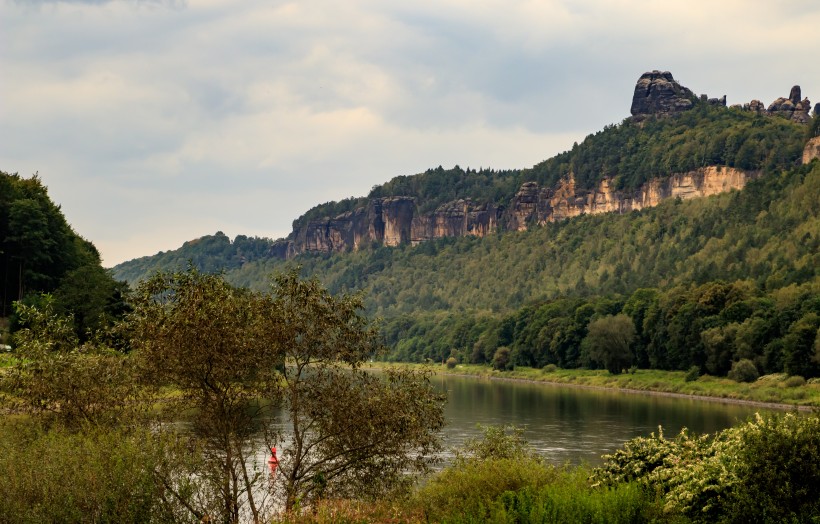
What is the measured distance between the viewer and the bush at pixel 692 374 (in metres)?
121

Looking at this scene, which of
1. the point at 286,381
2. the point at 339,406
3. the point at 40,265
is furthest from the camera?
the point at 40,265

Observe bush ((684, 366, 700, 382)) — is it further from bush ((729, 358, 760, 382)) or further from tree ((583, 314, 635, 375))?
tree ((583, 314, 635, 375))

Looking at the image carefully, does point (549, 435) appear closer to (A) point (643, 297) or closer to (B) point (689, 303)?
(B) point (689, 303)

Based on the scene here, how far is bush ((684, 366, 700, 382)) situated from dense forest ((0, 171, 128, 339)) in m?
72.6

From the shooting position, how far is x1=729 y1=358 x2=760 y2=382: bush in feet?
364

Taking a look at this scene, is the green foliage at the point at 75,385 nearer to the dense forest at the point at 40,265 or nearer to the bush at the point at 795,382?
the dense forest at the point at 40,265

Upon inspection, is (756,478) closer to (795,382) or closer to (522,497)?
(522,497)

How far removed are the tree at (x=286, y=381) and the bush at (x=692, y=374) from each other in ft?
322

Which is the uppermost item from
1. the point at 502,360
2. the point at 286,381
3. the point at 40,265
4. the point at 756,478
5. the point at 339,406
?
the point at 40,265

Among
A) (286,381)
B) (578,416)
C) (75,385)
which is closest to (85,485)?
(75,385)

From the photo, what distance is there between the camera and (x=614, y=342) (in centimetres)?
13912

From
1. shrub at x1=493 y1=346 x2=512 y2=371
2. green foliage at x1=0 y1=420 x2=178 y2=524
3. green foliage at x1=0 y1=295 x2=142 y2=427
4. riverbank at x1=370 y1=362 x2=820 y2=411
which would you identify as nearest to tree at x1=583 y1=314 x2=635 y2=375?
riverbank at x1=370 y1=362 x2=820 y2=411

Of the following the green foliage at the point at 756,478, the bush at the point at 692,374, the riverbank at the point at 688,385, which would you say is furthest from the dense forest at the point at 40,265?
the green foliage at the point at 756,478

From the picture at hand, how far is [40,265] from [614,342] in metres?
81.9
